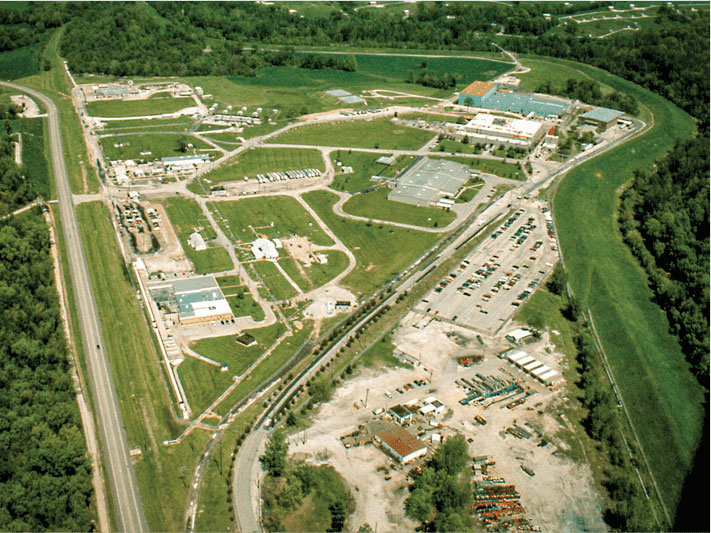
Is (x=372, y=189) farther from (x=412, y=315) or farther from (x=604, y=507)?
(x=604, y=507)

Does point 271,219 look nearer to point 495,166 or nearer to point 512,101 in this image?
point 495,166

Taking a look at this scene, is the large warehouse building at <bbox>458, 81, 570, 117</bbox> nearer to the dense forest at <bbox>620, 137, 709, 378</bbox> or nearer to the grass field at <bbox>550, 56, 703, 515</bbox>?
the grass field at <bbox>550, 56, 703, 515</bbox>

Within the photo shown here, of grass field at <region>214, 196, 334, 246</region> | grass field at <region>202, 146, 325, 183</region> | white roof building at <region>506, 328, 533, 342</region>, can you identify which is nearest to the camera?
white roof building at <region>506, 328, 533, 342</region>

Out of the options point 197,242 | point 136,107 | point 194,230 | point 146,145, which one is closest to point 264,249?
point 197,242

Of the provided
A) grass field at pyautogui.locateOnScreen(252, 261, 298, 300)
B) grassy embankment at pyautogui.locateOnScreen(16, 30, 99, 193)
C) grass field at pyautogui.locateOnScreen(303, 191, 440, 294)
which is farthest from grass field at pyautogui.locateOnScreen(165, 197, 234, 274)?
grass field at pyautogui.locateOnScreen(303, 191, 440, 294)

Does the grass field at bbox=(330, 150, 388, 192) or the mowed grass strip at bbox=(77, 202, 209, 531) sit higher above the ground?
the grass field at bbox=(330, 150, 388, 192)
